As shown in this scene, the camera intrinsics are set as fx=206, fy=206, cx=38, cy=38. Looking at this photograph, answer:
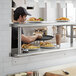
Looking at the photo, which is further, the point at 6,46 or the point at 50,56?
the point at 50,56

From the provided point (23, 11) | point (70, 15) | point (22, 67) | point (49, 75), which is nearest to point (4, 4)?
point (22, 67)

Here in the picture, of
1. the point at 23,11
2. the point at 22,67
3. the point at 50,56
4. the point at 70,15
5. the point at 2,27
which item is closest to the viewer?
the point at 2,27

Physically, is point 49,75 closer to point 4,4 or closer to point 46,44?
point 46,44

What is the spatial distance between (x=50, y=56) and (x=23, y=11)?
34.8 inches

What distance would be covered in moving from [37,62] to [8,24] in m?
0.45

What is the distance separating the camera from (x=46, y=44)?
1.97 meters

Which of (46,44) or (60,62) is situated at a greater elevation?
(46,44)

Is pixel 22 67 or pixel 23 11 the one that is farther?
pixel 23 11

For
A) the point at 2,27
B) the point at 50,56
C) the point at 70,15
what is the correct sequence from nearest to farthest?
the point at 2,27
the point at 50,56
the point at 70,15

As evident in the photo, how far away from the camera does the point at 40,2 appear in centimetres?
184

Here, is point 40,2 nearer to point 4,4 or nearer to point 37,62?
point 4,4

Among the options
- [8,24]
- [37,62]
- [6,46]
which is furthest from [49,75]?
[8,24]

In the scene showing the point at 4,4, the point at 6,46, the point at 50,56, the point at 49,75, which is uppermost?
the point at 4,4

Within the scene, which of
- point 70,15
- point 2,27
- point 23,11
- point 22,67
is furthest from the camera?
point 70,15
